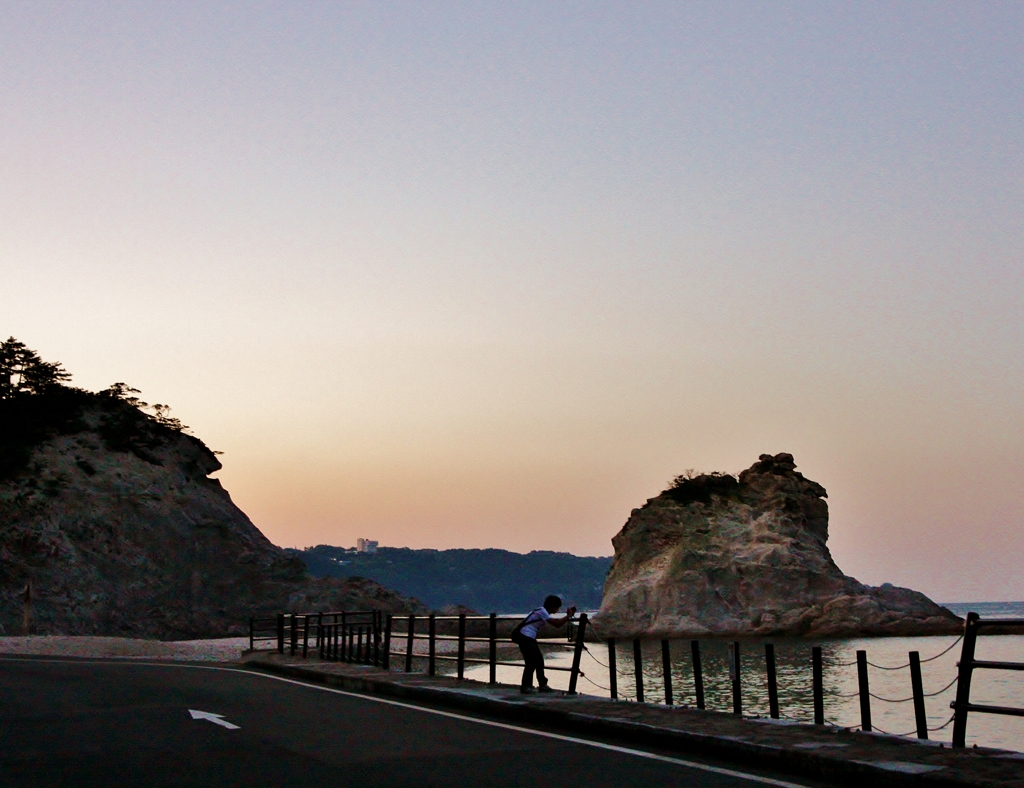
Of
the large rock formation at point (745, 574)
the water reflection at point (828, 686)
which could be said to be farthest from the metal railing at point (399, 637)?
the large rock formation at point (745, 574)

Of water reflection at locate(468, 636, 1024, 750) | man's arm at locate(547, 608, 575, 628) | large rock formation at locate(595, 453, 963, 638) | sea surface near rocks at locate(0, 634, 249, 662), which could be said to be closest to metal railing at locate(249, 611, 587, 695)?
A: man's arm at locate(547, 608, 575, 628)

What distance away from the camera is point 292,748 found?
38.2ft

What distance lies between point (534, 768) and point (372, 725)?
171 inches

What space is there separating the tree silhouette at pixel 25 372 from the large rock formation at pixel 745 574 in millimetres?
58562

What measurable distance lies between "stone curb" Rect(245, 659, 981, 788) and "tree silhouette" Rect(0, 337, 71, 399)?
10018cm

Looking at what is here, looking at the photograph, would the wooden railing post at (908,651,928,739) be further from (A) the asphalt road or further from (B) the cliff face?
(B) the cliff face

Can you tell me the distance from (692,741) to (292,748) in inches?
164

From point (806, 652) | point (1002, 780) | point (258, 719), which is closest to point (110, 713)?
point (258, 719)

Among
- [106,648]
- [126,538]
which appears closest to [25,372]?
[126,538]

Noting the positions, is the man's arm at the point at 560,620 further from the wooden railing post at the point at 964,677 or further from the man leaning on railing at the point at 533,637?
the wooden railing post at the point at 964,677

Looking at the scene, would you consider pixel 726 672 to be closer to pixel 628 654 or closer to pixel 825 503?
pixel 628 654

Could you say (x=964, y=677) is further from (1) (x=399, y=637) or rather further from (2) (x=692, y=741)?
(1) (x=399, y=637)

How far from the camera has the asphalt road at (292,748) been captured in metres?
9.59

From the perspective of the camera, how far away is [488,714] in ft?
50.1
